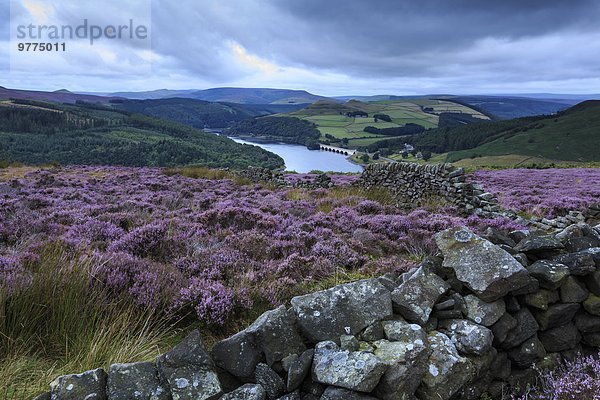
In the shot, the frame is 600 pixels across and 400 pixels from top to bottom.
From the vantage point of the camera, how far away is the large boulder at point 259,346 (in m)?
2.67

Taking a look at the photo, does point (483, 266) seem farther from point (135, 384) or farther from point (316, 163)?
point (316, 163)

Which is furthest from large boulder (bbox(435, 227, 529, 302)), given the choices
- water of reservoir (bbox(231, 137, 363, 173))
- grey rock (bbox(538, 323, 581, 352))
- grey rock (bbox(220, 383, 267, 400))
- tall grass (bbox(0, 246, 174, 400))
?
water of reservoir (bbox(231, 137, 363, 173))

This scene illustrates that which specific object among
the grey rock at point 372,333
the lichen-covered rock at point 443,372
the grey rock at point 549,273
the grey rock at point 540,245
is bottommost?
the lichen-covered rock at point 443,372

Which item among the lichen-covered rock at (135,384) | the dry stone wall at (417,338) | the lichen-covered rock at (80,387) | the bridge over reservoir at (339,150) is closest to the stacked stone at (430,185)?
the dry stone wall at (417,338)

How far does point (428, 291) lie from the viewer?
3.52 meters

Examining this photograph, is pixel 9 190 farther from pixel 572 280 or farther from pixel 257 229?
pixel 572 280

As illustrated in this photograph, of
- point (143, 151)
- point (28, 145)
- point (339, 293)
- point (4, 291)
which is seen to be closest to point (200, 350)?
point (339, 293)

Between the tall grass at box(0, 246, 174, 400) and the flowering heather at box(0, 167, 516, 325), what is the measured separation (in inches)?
7.8

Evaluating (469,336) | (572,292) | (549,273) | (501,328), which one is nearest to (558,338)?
(572,292)

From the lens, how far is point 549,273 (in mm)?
3805

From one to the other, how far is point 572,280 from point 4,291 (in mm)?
5980

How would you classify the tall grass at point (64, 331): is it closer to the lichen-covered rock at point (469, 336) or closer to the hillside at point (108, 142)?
the lichen-covered rock at point (469, 336)

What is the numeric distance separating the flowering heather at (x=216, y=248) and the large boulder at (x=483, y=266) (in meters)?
1.60

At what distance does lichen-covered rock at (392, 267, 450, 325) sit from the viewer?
130 inches
